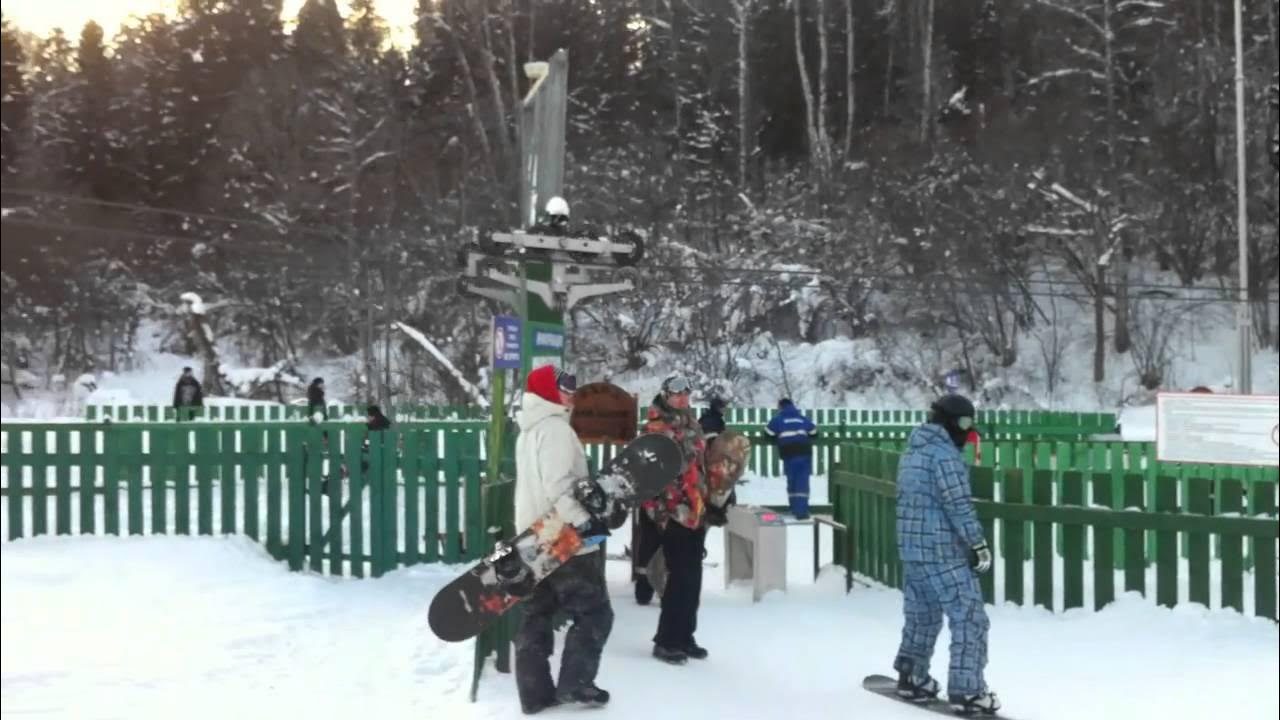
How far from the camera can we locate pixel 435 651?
236 inches

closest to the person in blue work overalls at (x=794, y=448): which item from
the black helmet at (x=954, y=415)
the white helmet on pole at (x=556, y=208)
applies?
the white helmet on pole at (x=556, y=208)

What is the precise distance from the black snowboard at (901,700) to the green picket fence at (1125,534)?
1898 millimetres

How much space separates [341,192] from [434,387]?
5386 millimetres

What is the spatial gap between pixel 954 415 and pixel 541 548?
1.89 meters

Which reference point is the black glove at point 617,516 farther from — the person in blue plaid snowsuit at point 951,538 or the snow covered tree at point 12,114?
the snow covered tree at point 12,114

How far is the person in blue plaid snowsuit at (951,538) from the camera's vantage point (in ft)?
15.7

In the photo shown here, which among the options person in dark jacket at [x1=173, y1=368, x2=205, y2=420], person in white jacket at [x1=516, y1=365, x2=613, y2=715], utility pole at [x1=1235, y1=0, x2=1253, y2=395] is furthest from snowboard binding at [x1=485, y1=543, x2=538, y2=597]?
person in dark jacket at [x1=173, y1=368, x2=205, y2=420]

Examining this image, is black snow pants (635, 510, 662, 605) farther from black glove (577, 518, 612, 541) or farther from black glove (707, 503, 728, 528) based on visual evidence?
black glove (577, 518, 612, 541)

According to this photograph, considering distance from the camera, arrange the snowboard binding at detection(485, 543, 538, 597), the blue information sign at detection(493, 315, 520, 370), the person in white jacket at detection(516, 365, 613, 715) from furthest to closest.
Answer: the blue information sign at detection(493, 315, 520, 370)
the person in white jacket at detection(516, 365, 613, 715)
the snowboard binding at detection(485, 543, 538, 597)

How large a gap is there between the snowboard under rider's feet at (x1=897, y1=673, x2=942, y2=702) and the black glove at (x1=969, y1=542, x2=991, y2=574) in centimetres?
73

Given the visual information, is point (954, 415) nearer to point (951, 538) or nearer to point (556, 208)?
point (951, 538)

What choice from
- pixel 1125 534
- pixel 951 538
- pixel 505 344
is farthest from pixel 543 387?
pixel 1125 534

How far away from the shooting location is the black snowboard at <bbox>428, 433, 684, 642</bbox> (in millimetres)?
4449

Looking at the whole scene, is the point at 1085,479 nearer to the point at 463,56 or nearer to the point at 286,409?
the point at 463,56
